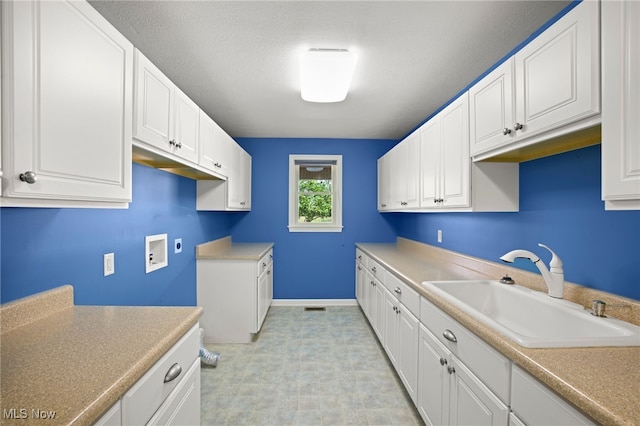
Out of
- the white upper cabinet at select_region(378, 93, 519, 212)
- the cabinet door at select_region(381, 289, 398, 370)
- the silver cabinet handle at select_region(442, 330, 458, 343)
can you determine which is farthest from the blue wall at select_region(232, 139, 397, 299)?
the silver cabinet handle at select_region(442, 330, 458, 343)

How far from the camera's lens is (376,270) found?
2979 mm

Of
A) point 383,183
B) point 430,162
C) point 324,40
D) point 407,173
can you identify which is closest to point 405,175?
point 407,173

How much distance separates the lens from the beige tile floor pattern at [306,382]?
190cm

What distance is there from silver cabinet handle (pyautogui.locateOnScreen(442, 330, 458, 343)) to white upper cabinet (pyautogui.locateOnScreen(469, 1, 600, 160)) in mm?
970

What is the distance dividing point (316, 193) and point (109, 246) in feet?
9.95

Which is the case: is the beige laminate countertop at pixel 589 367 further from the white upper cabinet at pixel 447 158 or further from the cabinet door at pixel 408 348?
the white upper cabinet at pixel 447 158

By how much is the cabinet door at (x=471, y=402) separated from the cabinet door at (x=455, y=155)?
3.23 ft

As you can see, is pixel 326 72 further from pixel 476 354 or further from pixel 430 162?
pixel 476 354

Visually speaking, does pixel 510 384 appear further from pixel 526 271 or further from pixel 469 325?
pixel 526 271

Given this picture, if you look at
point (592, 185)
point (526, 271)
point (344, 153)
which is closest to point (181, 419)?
point (526, 271)

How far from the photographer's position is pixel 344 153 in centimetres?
427

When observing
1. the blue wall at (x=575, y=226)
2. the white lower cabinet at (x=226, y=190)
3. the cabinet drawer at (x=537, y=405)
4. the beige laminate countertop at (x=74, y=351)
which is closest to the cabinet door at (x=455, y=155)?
the blue wall at (x=575, y=226)

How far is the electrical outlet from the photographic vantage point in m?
1.62

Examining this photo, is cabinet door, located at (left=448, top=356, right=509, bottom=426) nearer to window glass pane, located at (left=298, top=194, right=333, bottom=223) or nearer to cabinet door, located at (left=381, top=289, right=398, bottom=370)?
cabinet door, located at (left=381, top=289, right=398, bottom=370)
